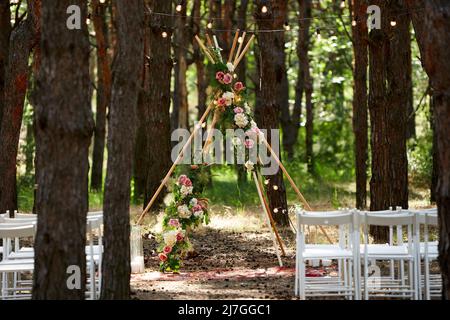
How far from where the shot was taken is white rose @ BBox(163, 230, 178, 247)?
48.9 feet

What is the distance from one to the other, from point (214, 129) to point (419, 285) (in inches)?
202

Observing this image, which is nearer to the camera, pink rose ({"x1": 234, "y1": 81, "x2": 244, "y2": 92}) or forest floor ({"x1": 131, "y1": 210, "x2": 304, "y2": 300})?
forest floor ({"x1": 131, "y1": 210, "x2": 304, "y2": 300})

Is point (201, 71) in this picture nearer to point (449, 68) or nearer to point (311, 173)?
point (311, 173)

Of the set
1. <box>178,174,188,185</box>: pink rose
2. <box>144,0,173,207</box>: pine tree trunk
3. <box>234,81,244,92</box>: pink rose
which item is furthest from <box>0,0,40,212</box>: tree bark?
<box>144,0,173,207</box>: pine tree trunk

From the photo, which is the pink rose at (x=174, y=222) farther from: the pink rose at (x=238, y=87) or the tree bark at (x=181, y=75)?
the tree bark at (x=181, y=75)

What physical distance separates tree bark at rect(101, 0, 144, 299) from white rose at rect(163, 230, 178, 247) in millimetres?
4211

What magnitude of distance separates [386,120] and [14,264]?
7903mm

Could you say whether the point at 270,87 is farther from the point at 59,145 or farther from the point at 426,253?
the point at 59,145

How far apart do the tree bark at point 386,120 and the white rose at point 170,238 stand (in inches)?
146

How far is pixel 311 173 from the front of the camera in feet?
102

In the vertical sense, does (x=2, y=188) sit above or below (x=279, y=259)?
above

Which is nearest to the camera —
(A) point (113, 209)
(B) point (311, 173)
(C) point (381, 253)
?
(A) point (113, 209)

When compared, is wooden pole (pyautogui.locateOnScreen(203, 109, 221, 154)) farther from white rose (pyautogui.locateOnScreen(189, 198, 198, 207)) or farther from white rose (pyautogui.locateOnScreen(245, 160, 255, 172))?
white rose (pyautogui.locateOnScreen(189, 198, 198, 207))
